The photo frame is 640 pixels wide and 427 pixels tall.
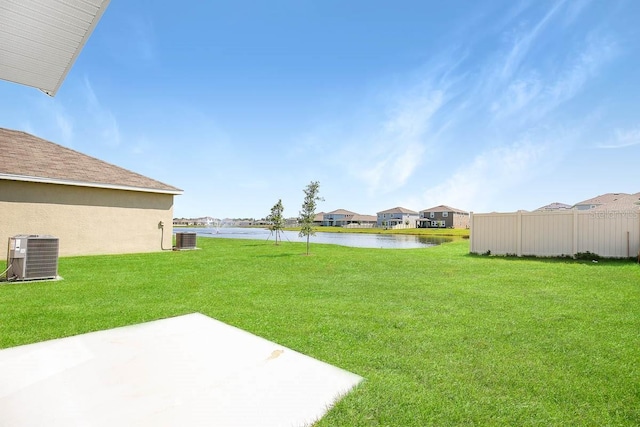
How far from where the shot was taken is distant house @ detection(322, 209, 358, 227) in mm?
89000

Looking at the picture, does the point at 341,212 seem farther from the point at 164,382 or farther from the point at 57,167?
the point at 164,382

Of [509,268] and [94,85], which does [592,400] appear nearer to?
[509,268]

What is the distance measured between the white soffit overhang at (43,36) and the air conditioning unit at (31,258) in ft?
17.2

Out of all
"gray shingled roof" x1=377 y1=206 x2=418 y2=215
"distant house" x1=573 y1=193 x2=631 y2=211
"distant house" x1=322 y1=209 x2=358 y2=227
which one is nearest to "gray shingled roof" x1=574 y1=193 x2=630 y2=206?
"distant house" x1=573 y1=193 x2=631 y2=211

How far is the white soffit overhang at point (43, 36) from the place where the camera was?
7.83ft

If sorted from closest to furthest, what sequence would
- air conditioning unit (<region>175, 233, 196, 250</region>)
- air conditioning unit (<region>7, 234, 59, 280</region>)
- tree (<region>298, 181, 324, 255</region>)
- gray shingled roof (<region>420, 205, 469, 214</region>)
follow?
air conditioning unit (<region>7, 234, 59, 280</region>) → tree (<region>298, 181, 324, 255</region>) → air conditioning unit (<region>175, 233, 196, 250</region>) → gray shingled roof (<region>420, 205, 469, 214</region>)

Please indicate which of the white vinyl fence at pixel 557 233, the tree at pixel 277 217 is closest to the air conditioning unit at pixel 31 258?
the white vinyl fence at pixel 557 233

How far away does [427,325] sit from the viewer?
388cm

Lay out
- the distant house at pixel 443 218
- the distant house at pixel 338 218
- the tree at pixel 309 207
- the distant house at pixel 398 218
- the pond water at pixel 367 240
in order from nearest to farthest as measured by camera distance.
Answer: the tree at pixel 309 207 → the pond water at pixel 367 240 → the distant house at pixel 443 218 → the distant house at pixel 398 218 → the distant house at pixel 338 218

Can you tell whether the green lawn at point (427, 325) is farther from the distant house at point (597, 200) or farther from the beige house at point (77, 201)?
the distant house at point (597, 200)

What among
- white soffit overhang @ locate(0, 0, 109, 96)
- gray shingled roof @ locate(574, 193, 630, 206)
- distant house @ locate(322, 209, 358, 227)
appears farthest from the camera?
distant house @ locate(322, 209, 358, 227)

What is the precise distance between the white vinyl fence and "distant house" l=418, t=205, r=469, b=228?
56043 mm

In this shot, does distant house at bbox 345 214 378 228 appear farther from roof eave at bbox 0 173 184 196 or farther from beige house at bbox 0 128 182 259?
beige house at bbox 0 128 182 259

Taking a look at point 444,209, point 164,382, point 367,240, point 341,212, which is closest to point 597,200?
point 367,240
